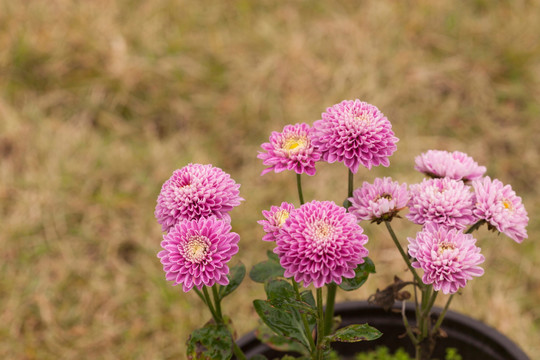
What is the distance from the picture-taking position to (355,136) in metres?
0.85

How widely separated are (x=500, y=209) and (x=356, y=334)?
295mm

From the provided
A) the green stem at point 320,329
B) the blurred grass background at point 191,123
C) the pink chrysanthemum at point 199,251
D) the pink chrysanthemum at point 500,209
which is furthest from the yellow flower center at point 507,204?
the blurred grass background at point 191,123

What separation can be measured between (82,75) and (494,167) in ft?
6.14

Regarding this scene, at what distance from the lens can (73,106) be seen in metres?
2.55

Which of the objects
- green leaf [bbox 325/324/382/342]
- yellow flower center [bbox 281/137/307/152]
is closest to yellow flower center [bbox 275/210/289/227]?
A: yellow flower center [bbox 281/137/307/152]

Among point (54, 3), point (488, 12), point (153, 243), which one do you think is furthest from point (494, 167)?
point (54, 3)

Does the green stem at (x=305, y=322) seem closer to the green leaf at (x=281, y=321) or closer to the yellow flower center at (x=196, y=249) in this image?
the green leaf at (x=281, y=321)

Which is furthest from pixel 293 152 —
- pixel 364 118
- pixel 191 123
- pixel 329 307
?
pixel 191 123

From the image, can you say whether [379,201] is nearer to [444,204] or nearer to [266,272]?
[444,204]

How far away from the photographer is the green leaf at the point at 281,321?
0.95 metres

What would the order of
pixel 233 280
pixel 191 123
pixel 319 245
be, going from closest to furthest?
pixel 319 245, pixel 233 280, pixel 191 123

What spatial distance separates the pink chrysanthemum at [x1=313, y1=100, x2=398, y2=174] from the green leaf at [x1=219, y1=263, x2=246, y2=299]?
0.29m

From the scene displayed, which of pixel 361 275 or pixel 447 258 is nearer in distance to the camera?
pixel 447 258

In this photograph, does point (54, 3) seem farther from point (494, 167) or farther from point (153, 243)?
point (494, 167)
